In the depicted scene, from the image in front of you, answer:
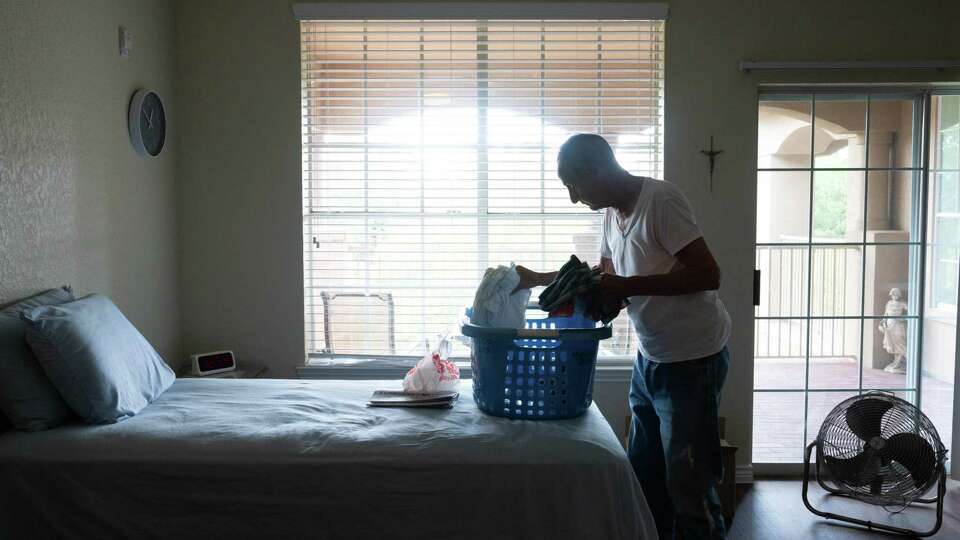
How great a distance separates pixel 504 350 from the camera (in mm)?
2166

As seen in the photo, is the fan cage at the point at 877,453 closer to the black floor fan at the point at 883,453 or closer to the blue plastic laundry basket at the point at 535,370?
the black floor fan at the point at 883,453

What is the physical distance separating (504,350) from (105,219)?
1785 mm

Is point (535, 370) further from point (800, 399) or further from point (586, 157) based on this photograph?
point (800, 399)

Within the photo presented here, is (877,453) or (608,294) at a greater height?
(608,294)

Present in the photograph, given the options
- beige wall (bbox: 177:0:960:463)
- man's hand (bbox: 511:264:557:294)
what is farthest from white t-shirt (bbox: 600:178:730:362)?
beige wall (bbox: 177:0:960:463)

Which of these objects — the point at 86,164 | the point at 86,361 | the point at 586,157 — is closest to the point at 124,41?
the point at 86,164

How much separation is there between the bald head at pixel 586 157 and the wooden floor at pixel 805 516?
1.74m

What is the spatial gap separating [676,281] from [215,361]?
7.34 feet

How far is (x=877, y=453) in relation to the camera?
297 cm

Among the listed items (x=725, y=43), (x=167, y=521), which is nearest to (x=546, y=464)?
(x=167, y=521)

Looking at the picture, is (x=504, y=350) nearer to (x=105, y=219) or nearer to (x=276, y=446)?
(x=276, y=446)

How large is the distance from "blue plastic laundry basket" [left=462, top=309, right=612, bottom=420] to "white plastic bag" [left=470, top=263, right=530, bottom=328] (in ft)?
0.26

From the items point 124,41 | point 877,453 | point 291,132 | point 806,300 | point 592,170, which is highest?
point 124,41

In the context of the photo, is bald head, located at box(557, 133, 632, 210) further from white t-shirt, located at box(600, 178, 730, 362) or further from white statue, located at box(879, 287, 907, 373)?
white statue, located at box(879, 287, 907, 373)
